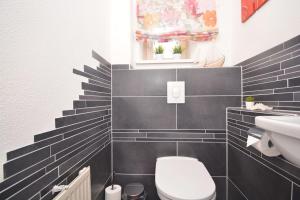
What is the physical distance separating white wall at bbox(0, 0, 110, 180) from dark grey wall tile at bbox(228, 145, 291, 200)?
1.20m

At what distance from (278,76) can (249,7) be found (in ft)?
2.13

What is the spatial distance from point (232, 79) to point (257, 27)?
1.51 feet

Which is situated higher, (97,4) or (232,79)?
(97,4)

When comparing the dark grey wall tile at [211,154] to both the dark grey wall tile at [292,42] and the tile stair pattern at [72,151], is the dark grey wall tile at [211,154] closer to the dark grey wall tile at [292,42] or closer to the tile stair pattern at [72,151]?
the tile stair pattern at [72,151]

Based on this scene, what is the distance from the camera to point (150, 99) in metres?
1.60

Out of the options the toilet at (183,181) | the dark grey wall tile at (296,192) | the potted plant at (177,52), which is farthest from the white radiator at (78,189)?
the potted plant at (177,52)

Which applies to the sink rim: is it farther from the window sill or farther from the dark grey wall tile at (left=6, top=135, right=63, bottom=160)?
the window sill

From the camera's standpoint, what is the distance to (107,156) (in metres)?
1.53

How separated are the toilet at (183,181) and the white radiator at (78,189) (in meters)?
0.42

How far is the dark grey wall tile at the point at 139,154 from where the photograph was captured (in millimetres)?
1592

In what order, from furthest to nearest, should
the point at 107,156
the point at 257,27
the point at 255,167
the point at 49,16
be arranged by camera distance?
the point at 107,156 < the point at 257,27 < the point at 255,167 < the point at 49,16

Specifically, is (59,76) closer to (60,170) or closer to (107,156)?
(60,170)

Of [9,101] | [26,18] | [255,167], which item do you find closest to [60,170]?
[9,101]

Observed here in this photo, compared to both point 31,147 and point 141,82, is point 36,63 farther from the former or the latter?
point 141,82
